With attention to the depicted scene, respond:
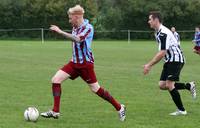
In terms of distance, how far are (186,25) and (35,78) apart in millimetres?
49127

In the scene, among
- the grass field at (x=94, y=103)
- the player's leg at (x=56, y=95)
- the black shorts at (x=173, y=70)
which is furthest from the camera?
the black shorts at (x=173, y=70)

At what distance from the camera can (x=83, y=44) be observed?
930 cm

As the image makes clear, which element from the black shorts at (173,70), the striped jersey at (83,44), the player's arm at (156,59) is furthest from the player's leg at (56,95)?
the black shorts at (173,70)

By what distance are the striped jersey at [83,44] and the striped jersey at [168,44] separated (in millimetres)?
1352

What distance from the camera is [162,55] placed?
31.3 feet

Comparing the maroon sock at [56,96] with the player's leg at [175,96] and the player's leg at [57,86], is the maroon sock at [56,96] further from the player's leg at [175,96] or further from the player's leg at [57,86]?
the player's leg at [175,96]

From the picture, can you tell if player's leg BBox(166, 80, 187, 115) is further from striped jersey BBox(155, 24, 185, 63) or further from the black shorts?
striped jersey BBox(155, 24, 185, 63)

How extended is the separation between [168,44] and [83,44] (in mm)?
1638

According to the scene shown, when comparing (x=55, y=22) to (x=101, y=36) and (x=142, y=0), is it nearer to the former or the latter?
(x=101, y=36)

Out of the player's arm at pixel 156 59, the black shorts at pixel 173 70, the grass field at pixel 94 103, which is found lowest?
the grass field at pixel 94 103

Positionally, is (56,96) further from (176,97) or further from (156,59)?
(176,97)

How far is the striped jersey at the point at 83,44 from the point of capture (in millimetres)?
9180

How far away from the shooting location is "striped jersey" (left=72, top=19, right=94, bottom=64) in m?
9.18

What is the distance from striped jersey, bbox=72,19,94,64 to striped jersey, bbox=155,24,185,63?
1.35 meters
